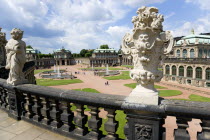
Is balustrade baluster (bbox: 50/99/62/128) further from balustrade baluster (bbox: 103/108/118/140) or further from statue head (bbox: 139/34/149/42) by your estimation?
statue head (bbox: 139/34/149/42)

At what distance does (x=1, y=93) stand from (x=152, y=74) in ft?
21.5

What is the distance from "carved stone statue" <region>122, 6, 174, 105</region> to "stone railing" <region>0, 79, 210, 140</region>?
9.2 inches

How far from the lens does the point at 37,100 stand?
4.61 meters

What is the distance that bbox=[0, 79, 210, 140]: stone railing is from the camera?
2.69 m

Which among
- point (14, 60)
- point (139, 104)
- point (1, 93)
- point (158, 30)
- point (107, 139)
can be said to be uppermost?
point (158, 30)

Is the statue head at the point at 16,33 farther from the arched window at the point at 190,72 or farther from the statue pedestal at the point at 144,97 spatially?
the arched window at the point at 190,72

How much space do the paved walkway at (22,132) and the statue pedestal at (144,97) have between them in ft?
7.30

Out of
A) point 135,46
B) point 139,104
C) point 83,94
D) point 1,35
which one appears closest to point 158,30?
point 135,46

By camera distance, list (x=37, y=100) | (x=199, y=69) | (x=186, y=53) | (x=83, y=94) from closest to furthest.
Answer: (x=83, y=94), (x=37, y=100), (x=199, y=69), (x=186, y=53)

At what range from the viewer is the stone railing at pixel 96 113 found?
106 inches

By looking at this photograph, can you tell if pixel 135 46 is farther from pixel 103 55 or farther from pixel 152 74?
pixel 103 55

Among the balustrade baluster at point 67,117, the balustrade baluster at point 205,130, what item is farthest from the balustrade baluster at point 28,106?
the balustrade baluster at point 205,130

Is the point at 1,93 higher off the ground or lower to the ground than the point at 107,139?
higher

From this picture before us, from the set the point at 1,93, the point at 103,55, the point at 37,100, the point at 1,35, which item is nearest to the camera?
the point at 37,100
